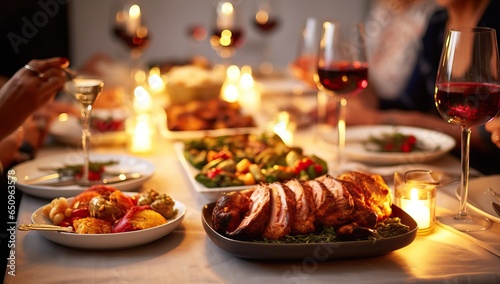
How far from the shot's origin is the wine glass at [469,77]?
1143mm

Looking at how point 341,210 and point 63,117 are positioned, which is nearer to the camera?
point 341,210

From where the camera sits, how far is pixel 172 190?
1514 mm

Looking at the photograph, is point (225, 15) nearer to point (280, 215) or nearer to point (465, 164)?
point (465, 164)

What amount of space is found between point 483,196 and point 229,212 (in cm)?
59

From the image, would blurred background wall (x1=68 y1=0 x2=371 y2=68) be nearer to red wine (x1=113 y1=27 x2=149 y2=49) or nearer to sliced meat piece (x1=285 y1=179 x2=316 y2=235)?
red wine (x1=113 y1=27 x2=149 y2=49)

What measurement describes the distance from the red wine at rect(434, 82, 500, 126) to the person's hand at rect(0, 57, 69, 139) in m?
0.86

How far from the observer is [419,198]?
4.01ft

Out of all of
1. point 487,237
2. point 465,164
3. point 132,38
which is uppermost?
point 132,38

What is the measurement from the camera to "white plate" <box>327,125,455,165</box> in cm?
171

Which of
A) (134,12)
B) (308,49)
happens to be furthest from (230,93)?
(308,49)

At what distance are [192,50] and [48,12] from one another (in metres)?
1.53

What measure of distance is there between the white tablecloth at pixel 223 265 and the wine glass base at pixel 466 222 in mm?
18

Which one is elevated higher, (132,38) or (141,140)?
(132,38)

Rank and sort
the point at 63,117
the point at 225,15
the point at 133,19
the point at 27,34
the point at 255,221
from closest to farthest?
the point at 255,221 < the point at 63,117 < the point at 133,19 < the point at 225,15 < the point at 27,34
